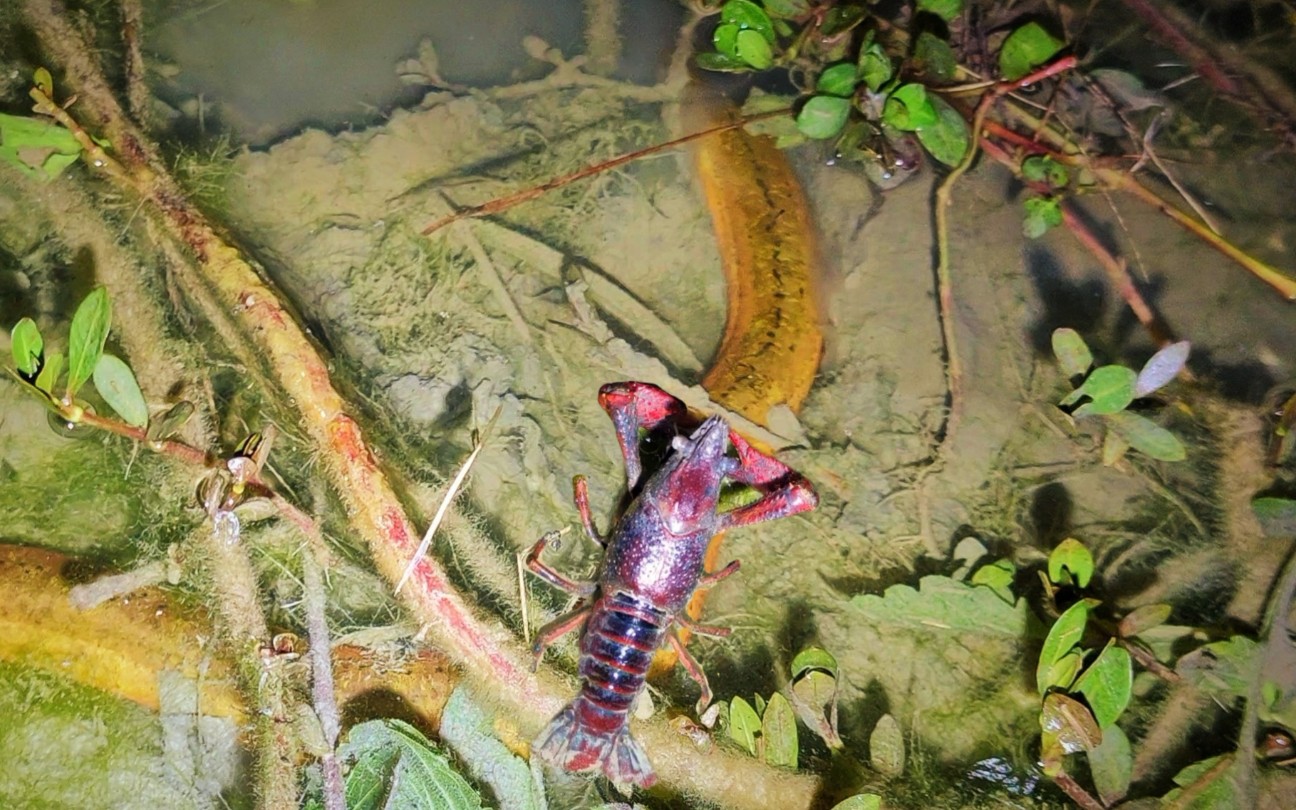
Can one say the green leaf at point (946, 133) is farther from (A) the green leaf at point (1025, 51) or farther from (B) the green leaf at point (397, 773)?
(B) the green leaf at point (397, 773)

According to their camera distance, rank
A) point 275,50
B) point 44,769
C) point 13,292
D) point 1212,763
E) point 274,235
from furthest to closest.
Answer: point 275,50, point 274,235, point 13,292, point 1212,763, point 44,769

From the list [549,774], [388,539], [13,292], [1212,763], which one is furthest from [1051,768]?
[13,292]

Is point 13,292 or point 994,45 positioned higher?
point 994,45

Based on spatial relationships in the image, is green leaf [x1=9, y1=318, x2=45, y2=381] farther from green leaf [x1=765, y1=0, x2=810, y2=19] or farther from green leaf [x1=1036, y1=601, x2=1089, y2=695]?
green leaf [x1=1036, y1=601, x2=1089, y2=695]

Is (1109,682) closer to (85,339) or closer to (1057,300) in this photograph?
(1057,300)

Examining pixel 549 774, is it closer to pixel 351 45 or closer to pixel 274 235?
pixel 274 235

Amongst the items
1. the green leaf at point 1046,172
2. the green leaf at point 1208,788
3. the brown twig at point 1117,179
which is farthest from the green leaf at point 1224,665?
the green leaf at point 1046,172
